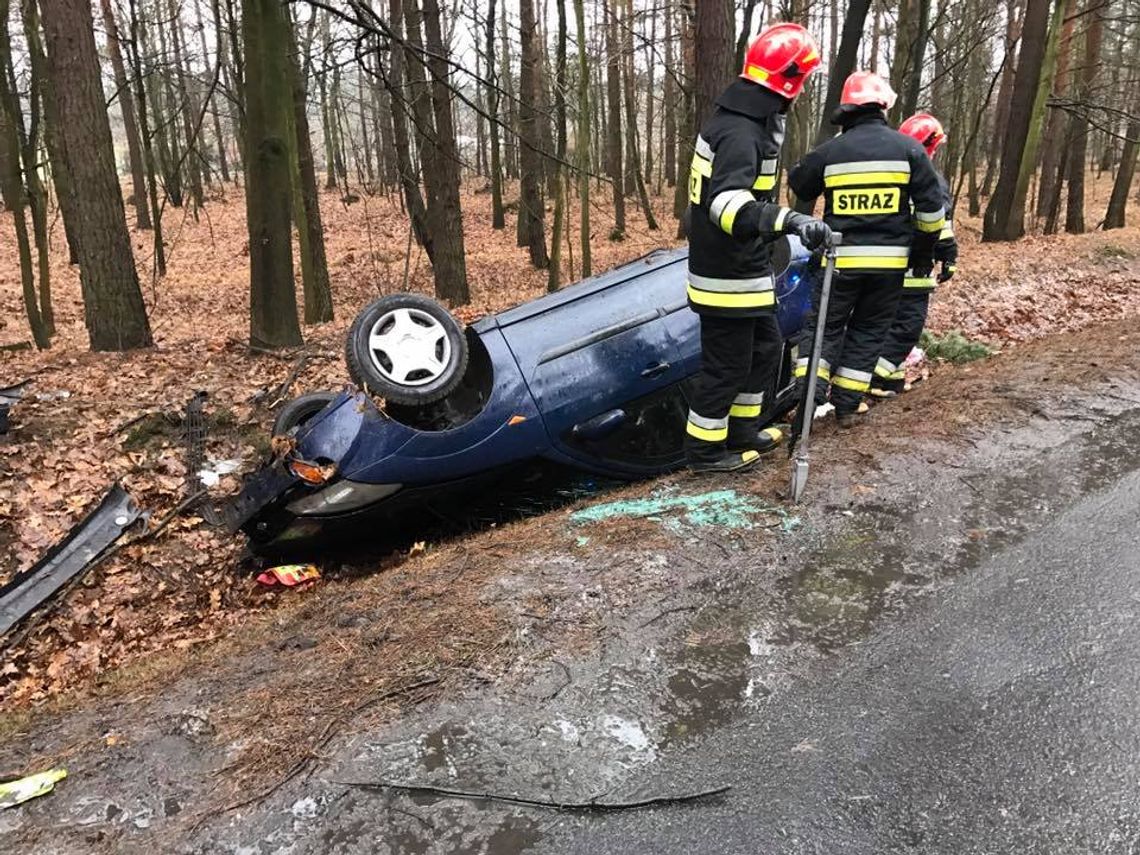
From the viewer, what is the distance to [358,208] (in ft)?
94.1

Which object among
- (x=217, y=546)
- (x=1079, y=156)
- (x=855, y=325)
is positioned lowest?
(x=217, y=546)

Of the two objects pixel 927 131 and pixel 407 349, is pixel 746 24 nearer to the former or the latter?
pixel 927 131

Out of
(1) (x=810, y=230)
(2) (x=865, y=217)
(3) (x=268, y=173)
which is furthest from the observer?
(3) (x=268, y=173)

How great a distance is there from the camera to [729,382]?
14.4ft

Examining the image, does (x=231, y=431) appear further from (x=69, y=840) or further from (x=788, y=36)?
(x=788, y=36)

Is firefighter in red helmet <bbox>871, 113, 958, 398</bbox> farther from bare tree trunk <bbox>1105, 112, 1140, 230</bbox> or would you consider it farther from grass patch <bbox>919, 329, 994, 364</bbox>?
bare tree trunk <bbox>1105, 112, 1140, 230</bbox>

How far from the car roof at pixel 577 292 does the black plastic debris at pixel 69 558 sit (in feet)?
8.50

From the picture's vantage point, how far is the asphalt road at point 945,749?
2.11 m

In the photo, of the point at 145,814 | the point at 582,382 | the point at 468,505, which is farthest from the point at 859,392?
the point at 145,814

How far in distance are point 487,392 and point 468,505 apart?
0.70m

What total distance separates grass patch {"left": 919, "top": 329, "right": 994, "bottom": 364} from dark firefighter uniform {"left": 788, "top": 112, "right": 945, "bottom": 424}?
267cm

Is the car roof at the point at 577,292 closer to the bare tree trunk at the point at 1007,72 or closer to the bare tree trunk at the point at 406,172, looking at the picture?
the bare tree trunk at the point at 406,172

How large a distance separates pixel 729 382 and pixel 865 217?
1.62 meters

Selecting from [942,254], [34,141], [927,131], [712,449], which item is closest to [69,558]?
[712,449]
